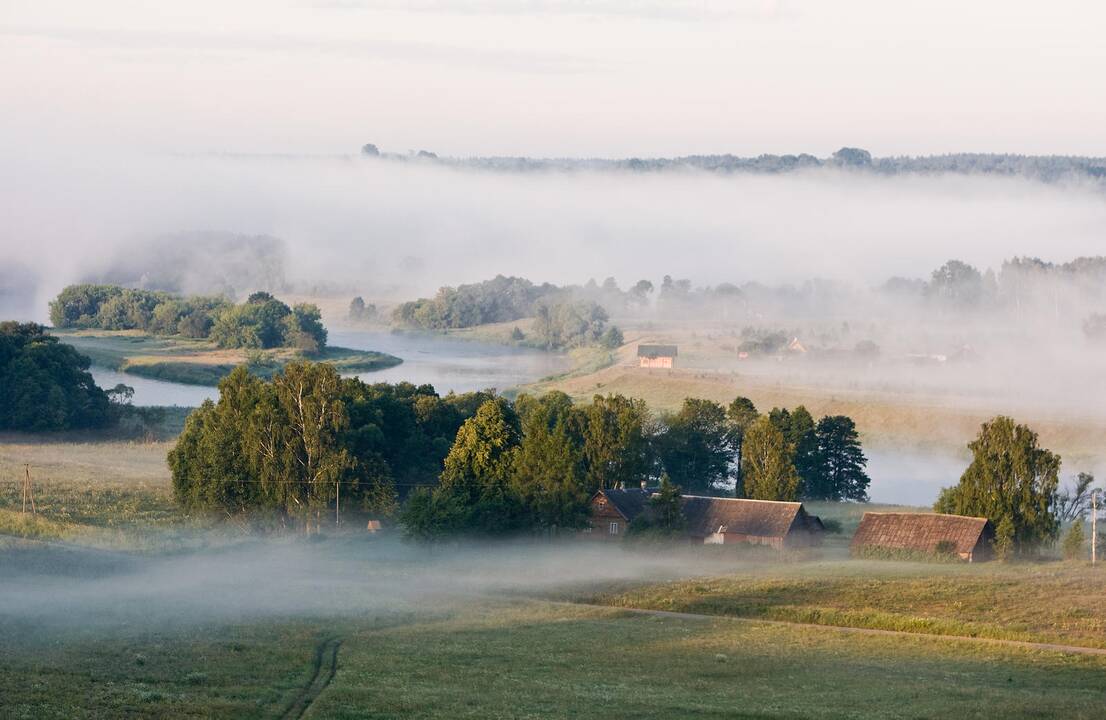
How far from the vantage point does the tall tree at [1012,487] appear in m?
66.8

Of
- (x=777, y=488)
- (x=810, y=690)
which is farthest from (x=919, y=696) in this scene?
(x=777, y=488)

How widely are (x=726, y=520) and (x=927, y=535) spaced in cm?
907

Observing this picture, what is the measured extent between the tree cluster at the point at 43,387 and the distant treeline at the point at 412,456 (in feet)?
69.3

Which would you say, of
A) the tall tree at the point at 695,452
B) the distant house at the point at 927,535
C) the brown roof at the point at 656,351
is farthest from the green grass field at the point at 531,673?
the brown roof at the point at 656,351

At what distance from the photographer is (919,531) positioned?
66812 mm

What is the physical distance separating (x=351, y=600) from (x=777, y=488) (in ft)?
99.9

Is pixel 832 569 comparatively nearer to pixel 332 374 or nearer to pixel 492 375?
pixel 332 374

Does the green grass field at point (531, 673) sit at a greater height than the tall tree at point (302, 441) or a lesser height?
lesser

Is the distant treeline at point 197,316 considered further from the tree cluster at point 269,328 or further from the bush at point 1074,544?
the bush at point 1074,544

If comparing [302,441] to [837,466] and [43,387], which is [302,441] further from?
[837,466]

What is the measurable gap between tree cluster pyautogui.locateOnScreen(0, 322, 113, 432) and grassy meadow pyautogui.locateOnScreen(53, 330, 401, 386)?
38198mm

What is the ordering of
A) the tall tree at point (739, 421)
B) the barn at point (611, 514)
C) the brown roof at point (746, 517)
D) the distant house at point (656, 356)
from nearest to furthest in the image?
the brown roof at point (746, 517), the barn at point (611, 514), the tall tree at point (739, 421), the distant house at point (656, 356)

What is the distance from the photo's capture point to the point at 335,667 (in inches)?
1464

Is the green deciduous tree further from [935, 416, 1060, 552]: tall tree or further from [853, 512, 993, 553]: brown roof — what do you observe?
[935, 416, 1060, 552]: tall tree
